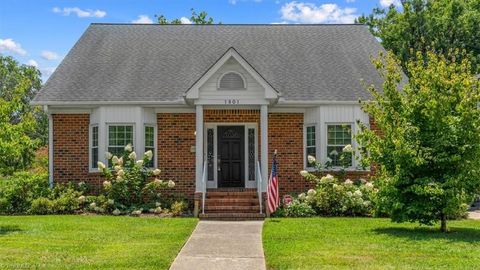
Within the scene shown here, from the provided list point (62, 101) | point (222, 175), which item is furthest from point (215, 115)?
point (62, 101)

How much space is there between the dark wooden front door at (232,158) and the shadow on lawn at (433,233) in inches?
267

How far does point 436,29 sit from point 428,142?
16915 mm

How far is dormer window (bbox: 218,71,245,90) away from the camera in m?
17.2

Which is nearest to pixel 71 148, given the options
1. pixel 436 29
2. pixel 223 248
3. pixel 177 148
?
pixel 177 148

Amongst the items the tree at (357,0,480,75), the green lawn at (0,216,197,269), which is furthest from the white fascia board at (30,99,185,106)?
the tree at (357,0,480,75)

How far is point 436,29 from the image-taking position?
27.7 metres

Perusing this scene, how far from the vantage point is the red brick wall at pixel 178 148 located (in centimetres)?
1861

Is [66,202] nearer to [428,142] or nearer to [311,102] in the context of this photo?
Result: [311,102]

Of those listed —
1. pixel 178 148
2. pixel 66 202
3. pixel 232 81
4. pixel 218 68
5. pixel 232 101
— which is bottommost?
pixel 66 202

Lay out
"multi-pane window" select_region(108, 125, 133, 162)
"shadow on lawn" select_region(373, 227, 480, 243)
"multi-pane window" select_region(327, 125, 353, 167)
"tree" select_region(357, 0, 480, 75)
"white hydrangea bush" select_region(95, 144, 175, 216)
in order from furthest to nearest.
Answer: "tree" select_region(357, 0, 480, 75), "multi-pane window" select_region(327, 125, 353, 167), "multi-pane window" select_region(108, 125, 133, 162), "white hydrangea bush" select_region(95, 144, 175, 216), "shadow on lawn" select_region(373, 227, 480, 243)

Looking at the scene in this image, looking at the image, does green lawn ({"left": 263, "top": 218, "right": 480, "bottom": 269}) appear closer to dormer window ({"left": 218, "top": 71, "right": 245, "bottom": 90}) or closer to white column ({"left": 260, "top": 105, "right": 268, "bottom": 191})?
white column ({"left": 260, "top": 105, "right": 268, "bottom": 191})

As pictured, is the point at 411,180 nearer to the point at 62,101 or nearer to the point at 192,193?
the point at 192,193

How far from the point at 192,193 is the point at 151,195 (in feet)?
4.68

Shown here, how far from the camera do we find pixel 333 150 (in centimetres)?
1856
